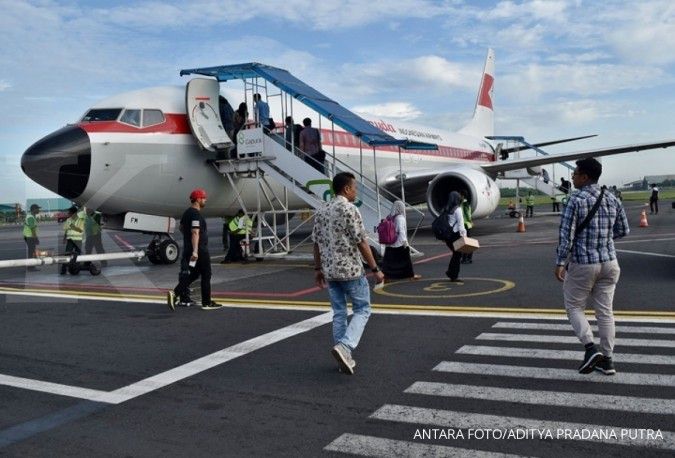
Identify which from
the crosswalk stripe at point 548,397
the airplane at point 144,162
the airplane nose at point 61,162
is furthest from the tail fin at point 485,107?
the crosswalk stripe at point 548,397

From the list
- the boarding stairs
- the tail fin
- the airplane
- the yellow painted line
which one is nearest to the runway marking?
the yellow painted line

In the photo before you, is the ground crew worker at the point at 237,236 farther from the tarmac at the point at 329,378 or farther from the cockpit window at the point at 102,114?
the tarmac at the point at 329,378

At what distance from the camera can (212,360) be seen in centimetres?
598

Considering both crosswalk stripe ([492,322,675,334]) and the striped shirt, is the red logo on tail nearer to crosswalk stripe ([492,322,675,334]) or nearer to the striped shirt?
crosswalk stripe ([492,322,675,334])

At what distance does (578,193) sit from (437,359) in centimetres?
197

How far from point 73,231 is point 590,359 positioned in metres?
12.2

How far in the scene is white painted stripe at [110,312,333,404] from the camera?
200 inches

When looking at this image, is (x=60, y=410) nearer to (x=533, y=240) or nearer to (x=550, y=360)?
(x=550, y=360)

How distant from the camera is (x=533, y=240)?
18172 millimetres

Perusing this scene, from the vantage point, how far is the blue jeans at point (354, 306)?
5477 millimetres

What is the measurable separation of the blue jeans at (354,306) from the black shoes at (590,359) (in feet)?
6.18

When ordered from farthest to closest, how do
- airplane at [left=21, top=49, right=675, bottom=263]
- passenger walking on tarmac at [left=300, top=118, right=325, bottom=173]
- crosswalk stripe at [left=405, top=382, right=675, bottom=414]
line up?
1. passenger walking on tarmac at [left=300, top=118, right=325, bottom=173]
2. airplane at [left=21, top=49, right=675, bottom=263]
3. crosswalk stripe at [left=405, top=382, right=675, bottom=414]

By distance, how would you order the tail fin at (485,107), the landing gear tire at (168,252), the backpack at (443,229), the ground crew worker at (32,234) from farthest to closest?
the tail fin at (485,107) < the ground crew worker at (32,234) < the landing gear tire at (168,252) < the backpack at (443,229)

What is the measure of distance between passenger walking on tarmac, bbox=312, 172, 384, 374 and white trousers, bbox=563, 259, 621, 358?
166cm
